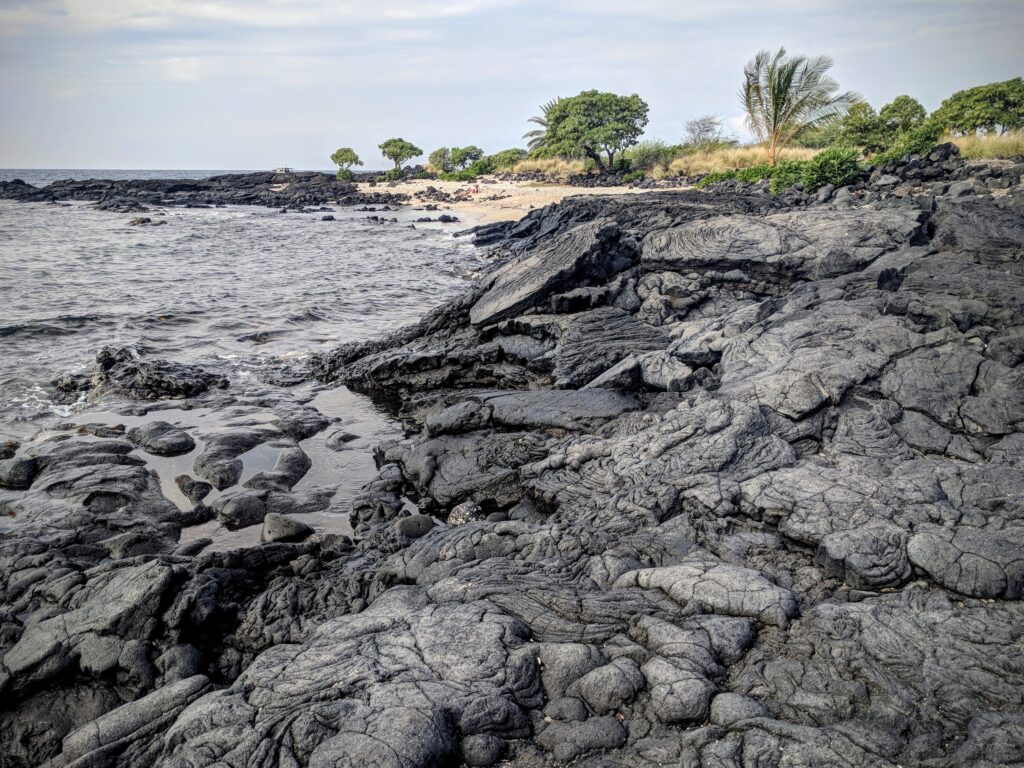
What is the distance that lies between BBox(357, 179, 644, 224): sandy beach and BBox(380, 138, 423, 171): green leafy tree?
19.5m

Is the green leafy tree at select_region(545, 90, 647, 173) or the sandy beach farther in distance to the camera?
the green leafy tree at select_region(545, 90, 647, 173)

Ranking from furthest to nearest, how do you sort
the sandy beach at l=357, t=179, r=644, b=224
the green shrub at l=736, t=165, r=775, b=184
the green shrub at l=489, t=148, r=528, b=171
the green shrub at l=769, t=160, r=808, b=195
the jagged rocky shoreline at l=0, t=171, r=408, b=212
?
the green shrub at l=489, t=148, r=528, b=171 < the jagged rocky shoreline at l=0, t=171, r=408, b=212 < the sandy beach at l=357, t=179, r=644, b=224 < the green shrub at l=736, t=165, r=775, b=184 < the green shrub at l=769, t=160, r=808, b=195

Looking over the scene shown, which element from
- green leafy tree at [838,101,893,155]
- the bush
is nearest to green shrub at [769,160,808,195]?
green leafy tree at [838,101,893,155]

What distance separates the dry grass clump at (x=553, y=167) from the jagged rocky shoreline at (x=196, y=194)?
11.3 metres

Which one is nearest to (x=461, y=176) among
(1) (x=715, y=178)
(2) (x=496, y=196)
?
(2) (x=496, y=196)

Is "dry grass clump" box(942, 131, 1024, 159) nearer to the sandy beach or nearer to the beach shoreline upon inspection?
the beach shoreline

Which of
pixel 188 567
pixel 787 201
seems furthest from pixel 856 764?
pixel 787 201

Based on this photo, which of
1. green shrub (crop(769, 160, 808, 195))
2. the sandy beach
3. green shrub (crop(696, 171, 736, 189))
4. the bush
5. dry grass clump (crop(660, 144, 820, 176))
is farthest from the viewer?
the bush

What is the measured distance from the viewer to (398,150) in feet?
256

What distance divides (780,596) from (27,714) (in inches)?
224

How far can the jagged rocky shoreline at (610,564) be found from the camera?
3.73 m

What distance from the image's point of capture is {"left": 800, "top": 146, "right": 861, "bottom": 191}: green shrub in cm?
2092

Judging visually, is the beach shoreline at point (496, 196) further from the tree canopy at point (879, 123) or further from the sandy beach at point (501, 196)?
the tree canopy at point (879, 123)

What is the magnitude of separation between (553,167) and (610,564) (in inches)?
1970
